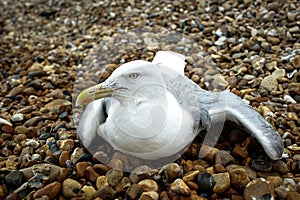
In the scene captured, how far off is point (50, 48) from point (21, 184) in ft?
8.57

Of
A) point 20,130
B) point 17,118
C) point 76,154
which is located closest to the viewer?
point 76,154

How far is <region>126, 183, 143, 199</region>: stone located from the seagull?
0.21 metres

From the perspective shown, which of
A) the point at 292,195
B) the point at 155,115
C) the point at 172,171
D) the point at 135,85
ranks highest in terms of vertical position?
the point at 135,85

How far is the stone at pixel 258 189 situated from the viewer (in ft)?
7.47

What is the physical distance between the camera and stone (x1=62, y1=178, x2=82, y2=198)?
92.1 inches

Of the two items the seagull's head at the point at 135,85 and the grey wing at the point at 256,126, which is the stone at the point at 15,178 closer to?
the seagull's head at the point at 135,85

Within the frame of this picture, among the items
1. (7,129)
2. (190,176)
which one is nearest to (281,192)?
(190,176)

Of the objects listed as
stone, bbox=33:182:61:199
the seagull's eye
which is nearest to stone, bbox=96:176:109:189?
stone, bbox=33:182:61:199

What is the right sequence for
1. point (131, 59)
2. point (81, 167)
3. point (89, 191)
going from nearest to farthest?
1. point (89, 191)
2. point (81, 167)
3. point (131, 59)

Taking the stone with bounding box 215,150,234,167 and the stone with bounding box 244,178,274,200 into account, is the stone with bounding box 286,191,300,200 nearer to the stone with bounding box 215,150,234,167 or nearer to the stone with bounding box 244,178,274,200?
the stone with bounding box 244,178,274,200

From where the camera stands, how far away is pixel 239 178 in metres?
2.36

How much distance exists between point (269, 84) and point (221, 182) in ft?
4.16

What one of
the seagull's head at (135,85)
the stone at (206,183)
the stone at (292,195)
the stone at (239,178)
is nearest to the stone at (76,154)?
the seagull's head at (135,85)

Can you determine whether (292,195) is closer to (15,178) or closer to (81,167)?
A: (81,167)
